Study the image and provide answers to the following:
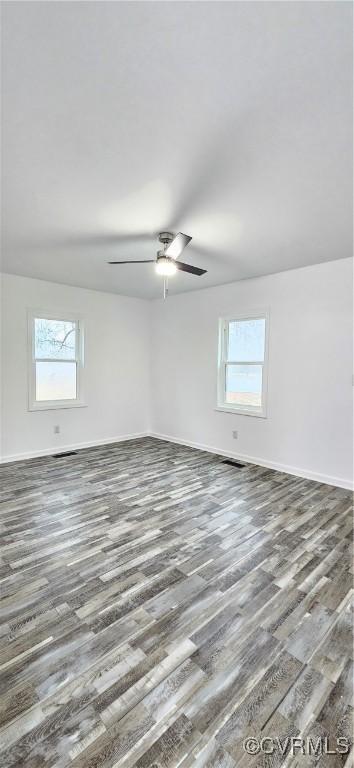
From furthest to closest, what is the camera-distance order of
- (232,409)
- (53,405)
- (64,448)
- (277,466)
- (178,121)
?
(64,448) → (53,405) → (232,409) → (277,466) → (178,121)

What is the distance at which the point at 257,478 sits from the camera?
13.0 ft

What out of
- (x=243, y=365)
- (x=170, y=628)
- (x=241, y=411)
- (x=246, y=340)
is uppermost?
(x=246, y=340)

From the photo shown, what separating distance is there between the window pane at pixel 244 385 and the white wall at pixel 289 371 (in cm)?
22

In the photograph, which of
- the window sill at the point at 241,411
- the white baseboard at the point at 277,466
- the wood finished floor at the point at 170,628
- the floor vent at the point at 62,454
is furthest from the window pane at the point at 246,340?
the floor vent at the point at 62,454

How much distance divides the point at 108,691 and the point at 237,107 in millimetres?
2663

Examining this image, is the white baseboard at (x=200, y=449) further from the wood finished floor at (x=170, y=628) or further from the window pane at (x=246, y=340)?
the window pane at (x=246, y=340)

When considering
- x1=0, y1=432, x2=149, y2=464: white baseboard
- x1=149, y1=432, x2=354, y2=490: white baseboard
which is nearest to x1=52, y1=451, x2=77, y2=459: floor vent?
x1=0, y1=432, x2=149, y2=464: white baseboard

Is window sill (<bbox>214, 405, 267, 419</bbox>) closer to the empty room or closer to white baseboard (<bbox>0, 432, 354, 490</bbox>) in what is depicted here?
the empty room

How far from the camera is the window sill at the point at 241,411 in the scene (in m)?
4.45

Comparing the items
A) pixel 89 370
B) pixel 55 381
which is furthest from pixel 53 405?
pixel 89 370

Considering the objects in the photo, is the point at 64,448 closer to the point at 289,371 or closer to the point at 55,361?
the point at 55,361

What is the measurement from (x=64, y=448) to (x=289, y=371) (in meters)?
3.51

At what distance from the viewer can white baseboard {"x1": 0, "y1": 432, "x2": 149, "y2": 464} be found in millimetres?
4568

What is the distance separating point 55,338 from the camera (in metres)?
5.00
